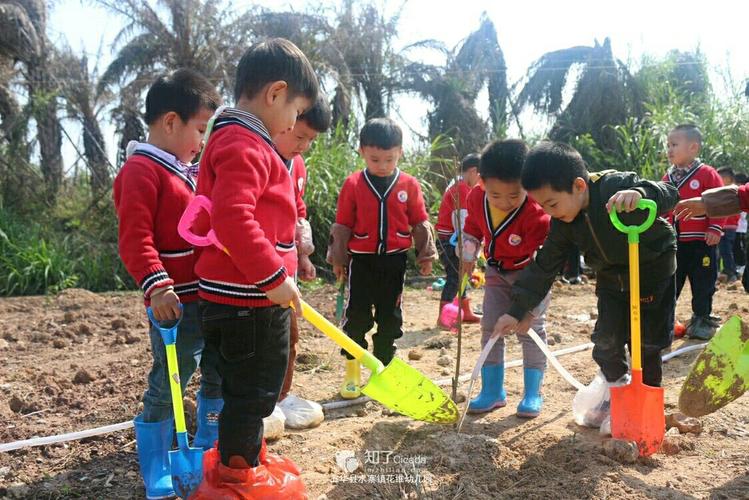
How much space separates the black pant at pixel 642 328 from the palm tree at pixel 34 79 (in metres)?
9.81

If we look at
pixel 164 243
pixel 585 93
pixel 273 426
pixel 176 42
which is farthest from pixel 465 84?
pixel 164 243

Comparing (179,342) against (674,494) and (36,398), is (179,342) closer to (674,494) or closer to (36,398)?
(36,398)

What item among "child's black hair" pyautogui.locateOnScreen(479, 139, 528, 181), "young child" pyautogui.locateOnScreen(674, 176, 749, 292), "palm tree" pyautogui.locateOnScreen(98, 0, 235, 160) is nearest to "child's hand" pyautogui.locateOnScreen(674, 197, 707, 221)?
"young child" pyautogui.locateOnScreen(674, 176, 749, 292)

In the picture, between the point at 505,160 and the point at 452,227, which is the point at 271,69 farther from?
the point at 452,227

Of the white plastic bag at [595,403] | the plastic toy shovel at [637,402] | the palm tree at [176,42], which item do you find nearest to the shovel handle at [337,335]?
the plastic toy shovel at [637,402]

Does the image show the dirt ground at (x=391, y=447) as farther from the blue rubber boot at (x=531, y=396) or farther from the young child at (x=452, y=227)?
the young child at (x=452, y=227)

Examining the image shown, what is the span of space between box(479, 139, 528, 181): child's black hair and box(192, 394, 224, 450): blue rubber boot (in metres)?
1.66

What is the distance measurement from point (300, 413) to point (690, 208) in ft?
6.94

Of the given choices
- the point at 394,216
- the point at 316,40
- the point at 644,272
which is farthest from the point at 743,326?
the point at 316,40

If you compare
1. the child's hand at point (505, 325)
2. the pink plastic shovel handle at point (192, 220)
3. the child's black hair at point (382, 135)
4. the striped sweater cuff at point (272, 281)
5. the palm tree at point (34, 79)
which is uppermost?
the palm tree at point (34, 79)

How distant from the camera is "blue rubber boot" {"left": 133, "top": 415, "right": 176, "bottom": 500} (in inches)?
93.7

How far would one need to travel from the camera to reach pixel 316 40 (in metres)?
13.2

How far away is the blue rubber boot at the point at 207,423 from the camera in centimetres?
261

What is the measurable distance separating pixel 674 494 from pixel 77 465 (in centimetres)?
245
